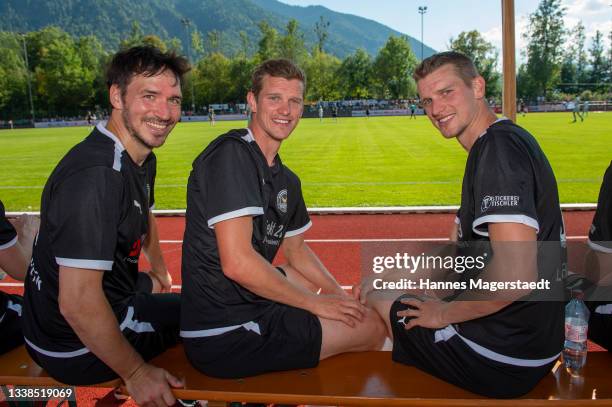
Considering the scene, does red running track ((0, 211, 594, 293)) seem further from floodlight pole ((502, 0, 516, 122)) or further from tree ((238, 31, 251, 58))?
tree ((238, 31, 251, 58))

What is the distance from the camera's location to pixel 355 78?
231ft

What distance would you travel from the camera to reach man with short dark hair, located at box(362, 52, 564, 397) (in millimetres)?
1784

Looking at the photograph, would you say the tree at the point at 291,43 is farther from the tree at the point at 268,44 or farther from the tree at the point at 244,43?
the tree at the point at 244,43

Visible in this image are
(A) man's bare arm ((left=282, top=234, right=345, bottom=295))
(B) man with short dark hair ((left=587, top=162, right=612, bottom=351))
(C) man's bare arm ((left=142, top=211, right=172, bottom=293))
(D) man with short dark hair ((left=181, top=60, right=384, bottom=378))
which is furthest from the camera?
(C) man's bare arm ((left=142, top=211, right=172, bottom=293))

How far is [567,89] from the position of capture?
1658 inches

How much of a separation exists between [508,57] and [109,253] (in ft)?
14.2

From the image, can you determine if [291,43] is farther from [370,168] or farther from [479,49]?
[370,168]

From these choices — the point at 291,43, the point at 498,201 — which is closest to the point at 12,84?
the point at 291,43

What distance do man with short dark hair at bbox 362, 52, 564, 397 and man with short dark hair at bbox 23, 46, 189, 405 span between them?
1.13m

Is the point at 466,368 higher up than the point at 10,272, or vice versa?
the point at 10,272

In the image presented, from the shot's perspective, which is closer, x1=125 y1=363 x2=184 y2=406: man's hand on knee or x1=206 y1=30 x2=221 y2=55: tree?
x1=125 y1=363 x2=184 y2=406: man's hand on knee

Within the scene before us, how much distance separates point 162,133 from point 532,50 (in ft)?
100

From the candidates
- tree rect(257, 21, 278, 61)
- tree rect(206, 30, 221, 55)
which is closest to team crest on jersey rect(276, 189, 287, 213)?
tree rect(257, 21, 278, 61)

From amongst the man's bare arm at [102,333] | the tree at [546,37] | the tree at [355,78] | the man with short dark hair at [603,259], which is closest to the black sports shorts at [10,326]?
the man's bare arm at [102,333]
